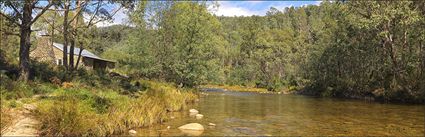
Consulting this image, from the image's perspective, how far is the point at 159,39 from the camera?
4191 centimetres

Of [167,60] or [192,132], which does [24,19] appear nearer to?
[192,132]

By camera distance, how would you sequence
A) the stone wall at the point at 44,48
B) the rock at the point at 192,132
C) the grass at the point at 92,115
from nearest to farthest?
the grass at the point at 92,115 → the rock at the point at 192,132 → the stone wall at the point at 44,48

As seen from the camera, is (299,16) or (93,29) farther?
(299,16)

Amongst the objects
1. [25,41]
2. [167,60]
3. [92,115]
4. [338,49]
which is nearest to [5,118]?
[92,115]

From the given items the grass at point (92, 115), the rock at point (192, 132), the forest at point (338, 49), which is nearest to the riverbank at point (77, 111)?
the grass at point (92, 115)

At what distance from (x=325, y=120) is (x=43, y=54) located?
31633 millimetres

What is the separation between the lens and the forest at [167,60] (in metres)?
17.2

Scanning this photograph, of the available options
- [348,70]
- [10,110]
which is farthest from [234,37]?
[10,110]

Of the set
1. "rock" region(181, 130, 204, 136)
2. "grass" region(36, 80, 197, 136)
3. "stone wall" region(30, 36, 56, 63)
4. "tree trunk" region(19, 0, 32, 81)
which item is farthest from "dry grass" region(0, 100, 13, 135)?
"stone wall" region(30, 36, 56, 63)

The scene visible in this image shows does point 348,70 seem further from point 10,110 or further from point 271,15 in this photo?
point 271,15

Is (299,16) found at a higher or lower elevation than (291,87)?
higher

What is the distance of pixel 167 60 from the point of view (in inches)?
1550

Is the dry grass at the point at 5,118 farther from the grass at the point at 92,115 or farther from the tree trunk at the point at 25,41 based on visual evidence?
the tree trunk at the point at 25,41

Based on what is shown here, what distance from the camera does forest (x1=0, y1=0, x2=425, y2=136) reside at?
675 inches
